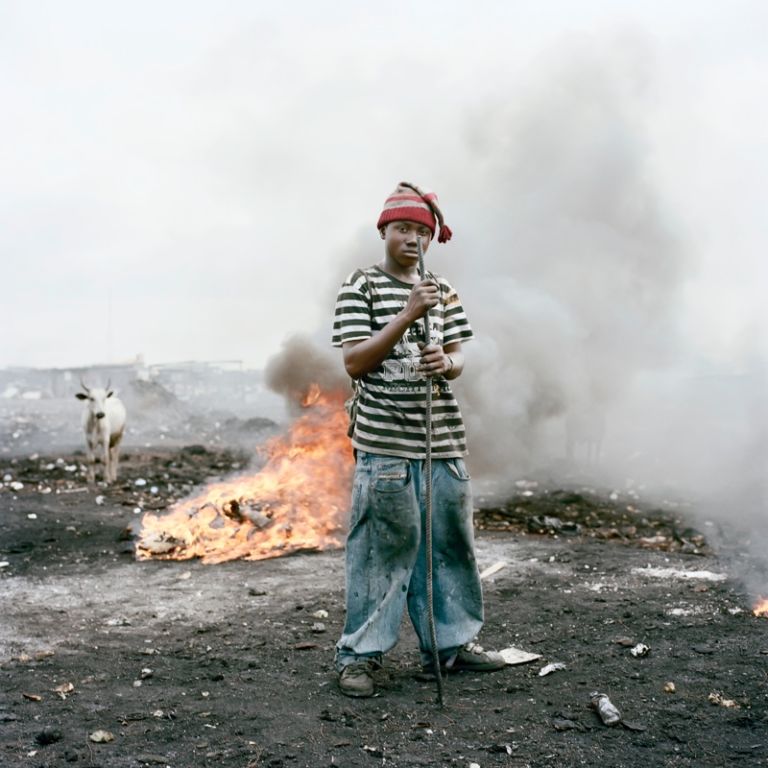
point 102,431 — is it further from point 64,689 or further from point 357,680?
point 357,680

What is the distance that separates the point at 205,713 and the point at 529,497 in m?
7.75

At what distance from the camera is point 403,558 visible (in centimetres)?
358

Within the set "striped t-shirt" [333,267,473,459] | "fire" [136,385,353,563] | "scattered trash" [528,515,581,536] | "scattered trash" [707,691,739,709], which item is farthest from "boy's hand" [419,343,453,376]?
"scattered trash" [528,515,581,536]

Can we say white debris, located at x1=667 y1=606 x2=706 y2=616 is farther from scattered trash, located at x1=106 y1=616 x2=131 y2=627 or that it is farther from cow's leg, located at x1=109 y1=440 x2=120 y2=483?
cow's leg, located at x1=109 y1=440 x2=120 y2=483

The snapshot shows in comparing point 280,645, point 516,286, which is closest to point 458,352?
point 280,645

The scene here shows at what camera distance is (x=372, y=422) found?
3.52 meters

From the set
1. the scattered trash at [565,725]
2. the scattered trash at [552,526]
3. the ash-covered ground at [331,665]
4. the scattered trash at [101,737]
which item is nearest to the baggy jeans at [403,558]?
the ash-covered ground at [331,665]

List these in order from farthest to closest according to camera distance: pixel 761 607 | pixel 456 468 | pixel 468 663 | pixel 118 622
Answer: pixel 118 622, pixel 761 607, pixel 468 663, pixel 456 468

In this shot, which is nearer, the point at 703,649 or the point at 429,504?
the point at 429,504

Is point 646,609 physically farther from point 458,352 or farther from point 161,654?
point 161,654

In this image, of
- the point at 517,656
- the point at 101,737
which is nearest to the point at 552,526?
the point at 517,656

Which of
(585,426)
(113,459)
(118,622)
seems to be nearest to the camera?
(118,622)

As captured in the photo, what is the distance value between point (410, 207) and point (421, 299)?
534mm

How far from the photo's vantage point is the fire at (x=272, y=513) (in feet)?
23.0
